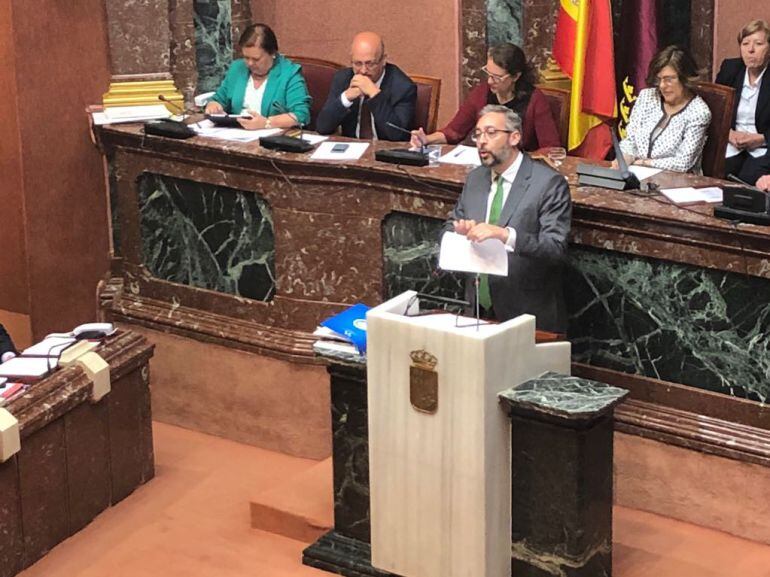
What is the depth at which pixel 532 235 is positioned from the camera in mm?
5375

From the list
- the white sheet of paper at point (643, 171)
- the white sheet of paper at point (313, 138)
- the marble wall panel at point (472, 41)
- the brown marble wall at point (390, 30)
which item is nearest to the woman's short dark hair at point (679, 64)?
the white sheet of paper at point (643, 171)

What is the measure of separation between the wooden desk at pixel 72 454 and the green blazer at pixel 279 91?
4.52ft

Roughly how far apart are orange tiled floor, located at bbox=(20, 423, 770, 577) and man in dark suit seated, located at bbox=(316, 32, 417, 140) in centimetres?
153

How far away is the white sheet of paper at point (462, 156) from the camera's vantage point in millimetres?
6051

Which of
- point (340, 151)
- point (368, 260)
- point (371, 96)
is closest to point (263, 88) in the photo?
point (371, 96)

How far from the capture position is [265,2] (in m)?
8.55

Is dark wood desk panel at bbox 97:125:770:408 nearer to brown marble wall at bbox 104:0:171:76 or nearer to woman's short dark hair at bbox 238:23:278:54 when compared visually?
brown marble wall at bbox 104:0:171:76

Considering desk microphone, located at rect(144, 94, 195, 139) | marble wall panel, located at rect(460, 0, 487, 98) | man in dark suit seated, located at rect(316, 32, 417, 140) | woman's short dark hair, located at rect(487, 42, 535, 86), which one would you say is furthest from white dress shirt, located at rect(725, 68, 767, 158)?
desk microphone, located at rect(144, 94, 195, 139)

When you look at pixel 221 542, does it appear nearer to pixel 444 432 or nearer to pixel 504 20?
pixel 444 432

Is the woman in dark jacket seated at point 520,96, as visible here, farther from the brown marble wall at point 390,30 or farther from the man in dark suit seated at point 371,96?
the brown marble wall at point 390,30

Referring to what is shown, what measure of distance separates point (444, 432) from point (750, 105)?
2641 millimetres

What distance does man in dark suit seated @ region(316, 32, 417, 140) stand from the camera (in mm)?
6725

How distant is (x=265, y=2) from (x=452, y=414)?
167 inches

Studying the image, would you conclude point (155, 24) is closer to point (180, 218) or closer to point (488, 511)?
point (180, 218)
